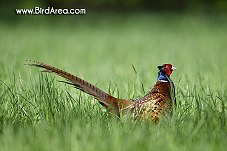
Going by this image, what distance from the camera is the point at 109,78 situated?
6.60 meters

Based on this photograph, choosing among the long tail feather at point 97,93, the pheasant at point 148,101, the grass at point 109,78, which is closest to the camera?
the grass at point 109,78

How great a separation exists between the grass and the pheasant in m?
0.09

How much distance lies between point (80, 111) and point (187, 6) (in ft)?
60.5

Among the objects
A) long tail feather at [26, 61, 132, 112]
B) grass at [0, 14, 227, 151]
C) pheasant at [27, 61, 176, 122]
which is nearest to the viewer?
grass at [0, 14, 227, 151]

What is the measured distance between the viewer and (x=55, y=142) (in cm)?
310

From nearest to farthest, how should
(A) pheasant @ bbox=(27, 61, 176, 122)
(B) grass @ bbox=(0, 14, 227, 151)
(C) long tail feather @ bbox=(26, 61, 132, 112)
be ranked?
1. (B) grass @ bbox=(0, 14, 227, 151)
2. (A) pheasant @ bbox=(27, 61, 176, 122)
3. (C) long tail feather @ bbox=(26, 61, 132, 112)

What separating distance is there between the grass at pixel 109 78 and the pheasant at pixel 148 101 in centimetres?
9

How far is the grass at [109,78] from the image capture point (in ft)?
10.7

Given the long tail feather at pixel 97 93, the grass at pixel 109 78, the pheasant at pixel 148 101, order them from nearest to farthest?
the grass at pixel 109 78, the pheasant at pixel 148 101, the long tail feather at pixel 97 93

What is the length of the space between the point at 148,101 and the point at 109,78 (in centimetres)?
288

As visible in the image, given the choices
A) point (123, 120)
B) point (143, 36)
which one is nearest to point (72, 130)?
point (123, 120)

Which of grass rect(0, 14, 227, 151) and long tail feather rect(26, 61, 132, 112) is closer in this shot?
grass rect(0, 14, 227, 151)

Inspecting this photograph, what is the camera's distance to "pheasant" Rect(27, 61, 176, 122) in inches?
144

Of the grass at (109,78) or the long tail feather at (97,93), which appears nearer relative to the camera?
the grass at (109,78)
